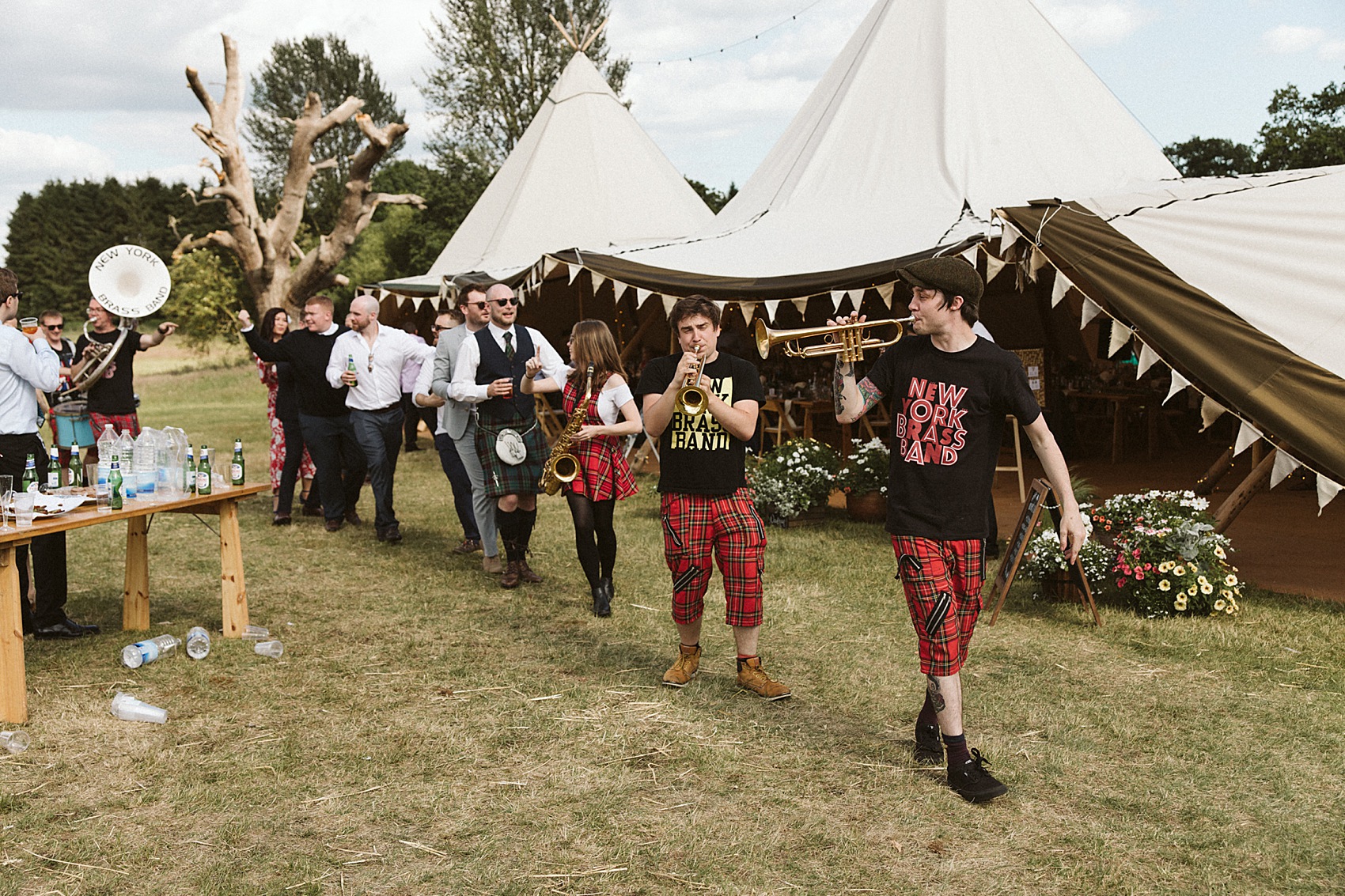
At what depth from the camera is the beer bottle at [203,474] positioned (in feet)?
16.8

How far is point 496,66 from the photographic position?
34000 millimetres

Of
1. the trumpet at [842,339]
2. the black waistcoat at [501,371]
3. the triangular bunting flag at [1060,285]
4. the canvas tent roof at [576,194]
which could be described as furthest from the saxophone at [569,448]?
the canvas tent roof at [576,194]

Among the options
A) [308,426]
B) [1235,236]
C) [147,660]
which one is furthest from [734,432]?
[308,426]

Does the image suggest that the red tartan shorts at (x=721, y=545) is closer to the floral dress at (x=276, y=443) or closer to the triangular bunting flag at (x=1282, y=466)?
the triangular bunting flag at (x=1282, y=466)

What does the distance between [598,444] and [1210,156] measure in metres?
34.2

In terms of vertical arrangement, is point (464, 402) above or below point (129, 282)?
below

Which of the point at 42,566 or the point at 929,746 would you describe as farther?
the point at 42,566

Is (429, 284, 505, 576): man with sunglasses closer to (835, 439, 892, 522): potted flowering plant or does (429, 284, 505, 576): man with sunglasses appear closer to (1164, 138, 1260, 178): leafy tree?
(835, 439, 892, 522): potted flowering plant

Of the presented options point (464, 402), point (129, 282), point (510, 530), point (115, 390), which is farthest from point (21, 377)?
point (115, 390)

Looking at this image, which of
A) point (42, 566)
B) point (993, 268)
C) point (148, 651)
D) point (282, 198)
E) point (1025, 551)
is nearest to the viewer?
point (148, 651)

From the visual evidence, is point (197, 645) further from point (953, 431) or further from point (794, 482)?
point (794, 482)

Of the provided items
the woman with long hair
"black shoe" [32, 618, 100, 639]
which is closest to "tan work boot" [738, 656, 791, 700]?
"black shoe" [32, 618, 100, 639]

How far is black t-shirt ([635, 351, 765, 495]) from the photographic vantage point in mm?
4254

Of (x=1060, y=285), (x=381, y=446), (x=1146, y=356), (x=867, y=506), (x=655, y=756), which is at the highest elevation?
(x=1060, y=285)
